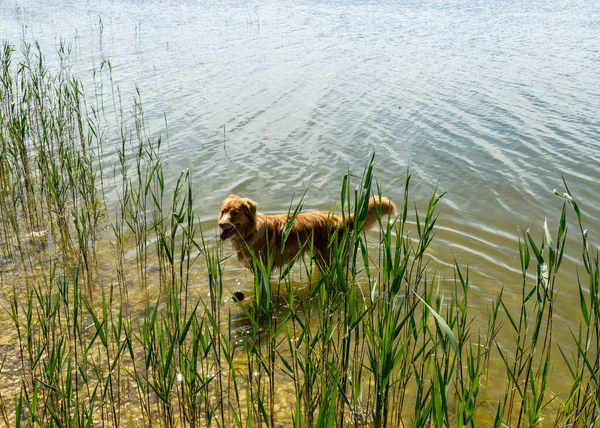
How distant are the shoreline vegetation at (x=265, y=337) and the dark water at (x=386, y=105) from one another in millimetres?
784

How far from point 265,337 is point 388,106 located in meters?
7.69

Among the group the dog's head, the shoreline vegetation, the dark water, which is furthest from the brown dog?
the dark water

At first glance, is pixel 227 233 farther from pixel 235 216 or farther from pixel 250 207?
pixel 250 207

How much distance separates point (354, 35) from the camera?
18891 millimetres

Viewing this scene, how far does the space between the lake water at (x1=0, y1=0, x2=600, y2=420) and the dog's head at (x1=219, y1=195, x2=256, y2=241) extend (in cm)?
193

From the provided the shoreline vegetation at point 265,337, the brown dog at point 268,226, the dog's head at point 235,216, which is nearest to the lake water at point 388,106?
the shoreline vegetation at point 265,337

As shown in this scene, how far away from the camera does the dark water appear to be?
24.7 feet

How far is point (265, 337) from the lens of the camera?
4.91m

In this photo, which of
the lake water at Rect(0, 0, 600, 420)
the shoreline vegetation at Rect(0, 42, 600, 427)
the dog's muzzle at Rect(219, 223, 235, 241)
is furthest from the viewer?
the lake water at Rect(0, 0, 600, 420)

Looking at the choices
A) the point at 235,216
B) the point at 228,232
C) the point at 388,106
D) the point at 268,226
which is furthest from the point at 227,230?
the point at 388,106

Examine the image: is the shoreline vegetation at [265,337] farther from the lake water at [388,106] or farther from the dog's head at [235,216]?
the lake water at [388,106]

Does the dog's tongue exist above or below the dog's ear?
below

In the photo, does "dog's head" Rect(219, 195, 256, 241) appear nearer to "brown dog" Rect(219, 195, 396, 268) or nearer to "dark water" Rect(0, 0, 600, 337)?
"brown dog" Rect(219, 195, 396, 268)

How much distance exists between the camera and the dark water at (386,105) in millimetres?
7535
